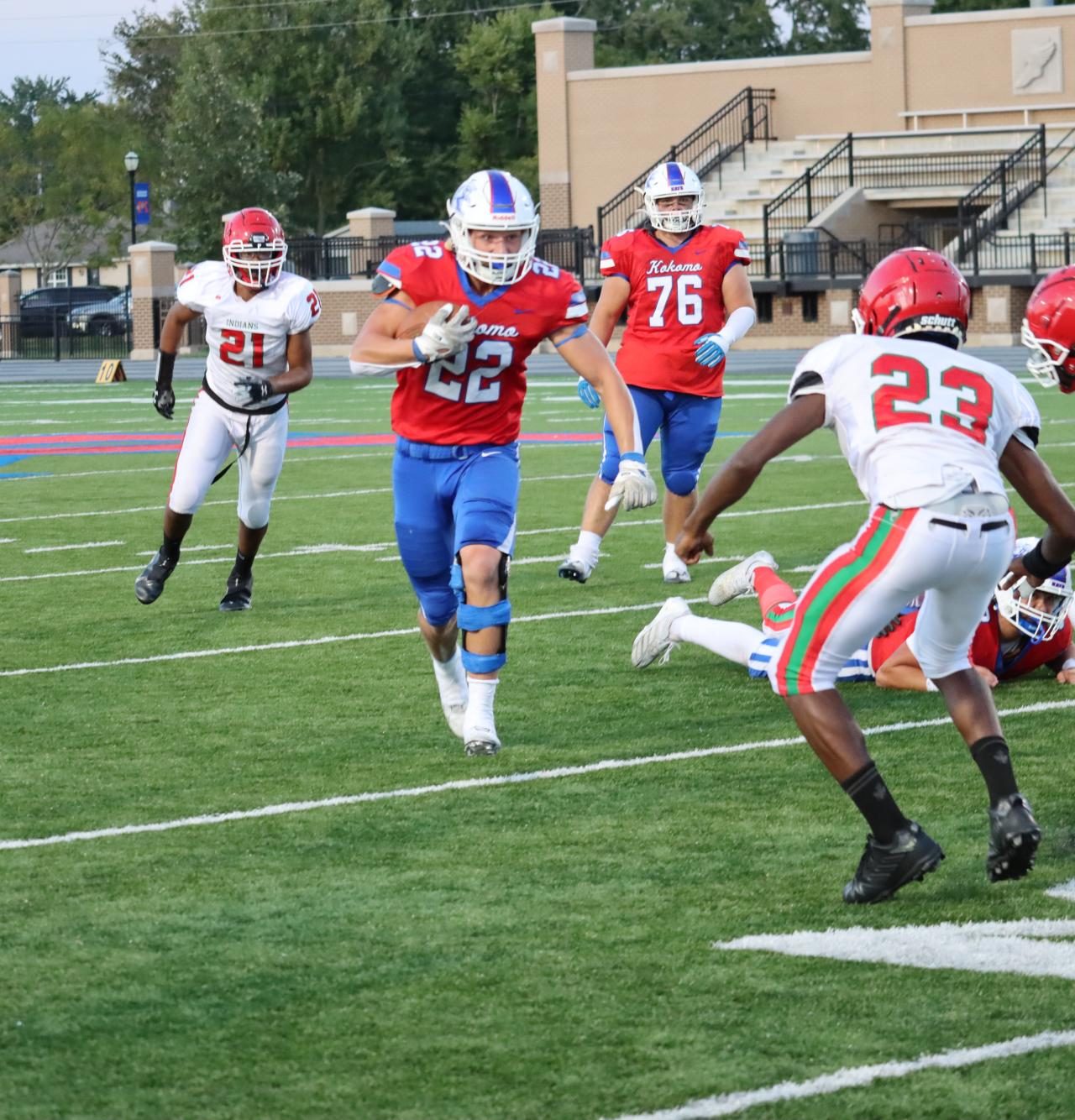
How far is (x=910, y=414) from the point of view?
4.88 metres

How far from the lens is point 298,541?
12328 millimetres

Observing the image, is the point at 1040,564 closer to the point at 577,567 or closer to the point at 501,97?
the point at 577,567

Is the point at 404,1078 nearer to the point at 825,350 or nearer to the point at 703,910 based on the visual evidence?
the point at 703,910

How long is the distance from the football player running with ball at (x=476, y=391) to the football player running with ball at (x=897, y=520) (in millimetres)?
1491

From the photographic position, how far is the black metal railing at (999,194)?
119 ft

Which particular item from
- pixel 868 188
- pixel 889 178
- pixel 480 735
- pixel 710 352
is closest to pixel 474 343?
pixel 480 735

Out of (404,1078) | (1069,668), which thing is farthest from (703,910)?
(1069,668)

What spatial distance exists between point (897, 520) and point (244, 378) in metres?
5.46

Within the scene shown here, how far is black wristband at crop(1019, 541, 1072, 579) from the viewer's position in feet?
18.4

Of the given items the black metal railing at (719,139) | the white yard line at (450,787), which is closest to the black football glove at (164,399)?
the white yard line at (450,787)

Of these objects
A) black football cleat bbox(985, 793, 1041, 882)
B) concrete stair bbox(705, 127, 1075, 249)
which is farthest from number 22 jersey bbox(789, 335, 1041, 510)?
concrete stair bbox(705, 127, 1075, 249)

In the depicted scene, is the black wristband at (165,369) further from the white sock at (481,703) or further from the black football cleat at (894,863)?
the black football cleat at (894,863)

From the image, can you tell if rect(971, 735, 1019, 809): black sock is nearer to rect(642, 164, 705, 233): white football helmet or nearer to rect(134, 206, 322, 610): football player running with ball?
rect(134, 206, 322, 610): football player running with ball

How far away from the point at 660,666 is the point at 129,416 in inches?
643
